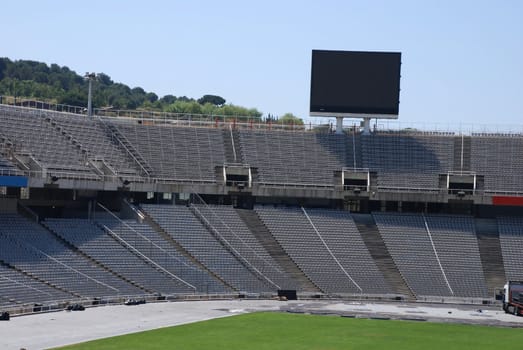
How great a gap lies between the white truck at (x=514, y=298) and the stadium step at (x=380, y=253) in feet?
31.2

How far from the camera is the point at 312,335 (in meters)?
62.4

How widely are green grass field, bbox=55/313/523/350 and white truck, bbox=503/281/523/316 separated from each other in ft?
31.6

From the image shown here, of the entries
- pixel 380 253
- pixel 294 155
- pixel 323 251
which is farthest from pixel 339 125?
pixel 323 251

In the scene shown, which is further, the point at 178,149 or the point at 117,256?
the point at 178,149

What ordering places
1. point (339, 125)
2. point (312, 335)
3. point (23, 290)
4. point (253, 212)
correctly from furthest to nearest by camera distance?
point (339, 125)
point (253, 212)
point (23, 290)
point (312, 335)

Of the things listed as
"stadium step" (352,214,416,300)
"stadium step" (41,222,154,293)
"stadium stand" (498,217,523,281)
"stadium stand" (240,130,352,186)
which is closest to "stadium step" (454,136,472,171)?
"stadium stand" (498,217,523,281)

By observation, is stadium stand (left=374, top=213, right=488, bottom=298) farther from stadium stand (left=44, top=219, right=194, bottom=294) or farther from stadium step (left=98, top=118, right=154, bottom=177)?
stadium step (left=98, top=118, right=154, bottom=177)

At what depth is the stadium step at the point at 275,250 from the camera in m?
86.4

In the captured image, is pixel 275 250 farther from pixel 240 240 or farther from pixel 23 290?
pixel 23 290

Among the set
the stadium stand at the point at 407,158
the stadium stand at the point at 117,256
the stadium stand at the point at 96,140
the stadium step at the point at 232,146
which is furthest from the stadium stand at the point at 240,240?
the stadium stand at the point at 407,158

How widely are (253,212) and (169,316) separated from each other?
28.5 meters

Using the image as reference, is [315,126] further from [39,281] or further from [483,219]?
[39,281]

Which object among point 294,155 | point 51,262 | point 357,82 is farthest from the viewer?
point 294,155

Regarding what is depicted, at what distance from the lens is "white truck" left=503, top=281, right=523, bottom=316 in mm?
77750
